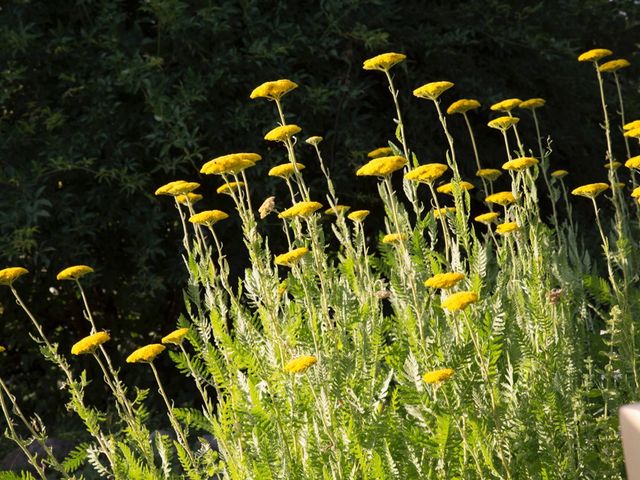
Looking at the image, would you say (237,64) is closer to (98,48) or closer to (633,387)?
(98,48)

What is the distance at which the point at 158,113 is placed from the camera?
4859 millimetres

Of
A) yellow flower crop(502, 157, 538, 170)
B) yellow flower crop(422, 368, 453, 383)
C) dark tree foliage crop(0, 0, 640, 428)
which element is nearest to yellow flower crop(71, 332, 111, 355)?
yellow flower crop(422, 368, 453, 383)

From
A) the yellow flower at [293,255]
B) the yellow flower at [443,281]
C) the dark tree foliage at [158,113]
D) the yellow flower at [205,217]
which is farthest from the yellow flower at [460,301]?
the dark tree foliage at [158,113]

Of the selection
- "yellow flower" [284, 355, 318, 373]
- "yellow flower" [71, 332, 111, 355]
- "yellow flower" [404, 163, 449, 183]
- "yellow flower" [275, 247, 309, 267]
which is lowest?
"yellow flower" [284, 355, 318, 373]

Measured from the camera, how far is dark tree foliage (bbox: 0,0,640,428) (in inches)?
195

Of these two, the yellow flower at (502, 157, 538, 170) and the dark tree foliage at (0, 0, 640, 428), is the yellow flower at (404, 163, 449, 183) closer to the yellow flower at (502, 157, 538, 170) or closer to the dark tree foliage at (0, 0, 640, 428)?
the yellow flower at (502, 157, 538, 170)

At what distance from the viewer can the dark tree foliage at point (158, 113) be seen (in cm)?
496

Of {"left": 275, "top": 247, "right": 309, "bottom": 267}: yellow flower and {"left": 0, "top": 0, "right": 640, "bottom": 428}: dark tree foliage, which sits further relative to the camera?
{"left": 0, "top": 0, "right": 640, "bottom": 428}: dark tree foliage

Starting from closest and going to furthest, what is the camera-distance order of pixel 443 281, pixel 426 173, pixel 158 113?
pixel 443 281
pixel 426 173
pixel 158 113

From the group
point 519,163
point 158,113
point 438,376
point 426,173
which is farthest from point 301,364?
point 158,113

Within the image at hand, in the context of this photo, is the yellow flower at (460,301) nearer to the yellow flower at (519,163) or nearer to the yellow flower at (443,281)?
the yellow flower at (443,281)

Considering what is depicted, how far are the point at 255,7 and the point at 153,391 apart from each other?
2.10m

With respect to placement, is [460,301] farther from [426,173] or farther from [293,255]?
[293,255]

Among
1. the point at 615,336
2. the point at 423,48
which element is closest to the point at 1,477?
the point at 615,336
